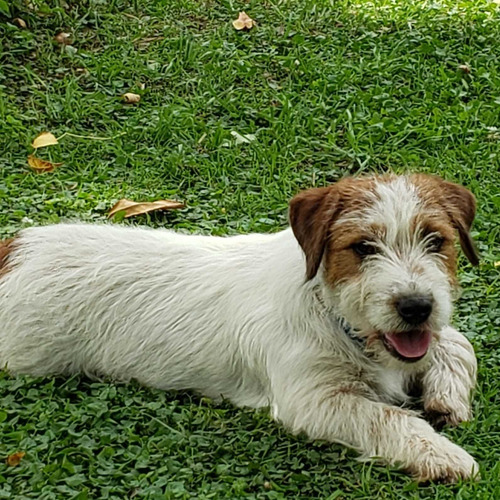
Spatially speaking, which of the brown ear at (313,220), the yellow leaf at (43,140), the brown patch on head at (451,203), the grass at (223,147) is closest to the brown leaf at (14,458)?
the grass at (223,147)

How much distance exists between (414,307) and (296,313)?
78 cm

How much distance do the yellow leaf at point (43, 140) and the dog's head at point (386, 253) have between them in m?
3.60

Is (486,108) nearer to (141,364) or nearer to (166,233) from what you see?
(166,233)

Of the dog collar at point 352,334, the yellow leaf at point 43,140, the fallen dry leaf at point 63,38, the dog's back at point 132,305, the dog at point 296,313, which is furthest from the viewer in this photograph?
the fallen dry leaf at point 63,38

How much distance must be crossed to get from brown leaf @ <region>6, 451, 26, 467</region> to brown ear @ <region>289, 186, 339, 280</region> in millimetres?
1619

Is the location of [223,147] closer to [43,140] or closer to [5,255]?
[43,140]

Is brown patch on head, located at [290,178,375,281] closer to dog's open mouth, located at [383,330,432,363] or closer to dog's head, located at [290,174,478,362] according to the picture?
dog's head, located at [290,174,478,362]

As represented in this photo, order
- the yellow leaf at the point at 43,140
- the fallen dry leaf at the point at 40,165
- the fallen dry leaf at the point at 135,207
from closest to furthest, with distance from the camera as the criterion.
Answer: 1. the fallen dry leaf at the point at 135,207
2. the fallen dry leaf at the point at 40,165
3. the yellow leaf at the point at 43,140

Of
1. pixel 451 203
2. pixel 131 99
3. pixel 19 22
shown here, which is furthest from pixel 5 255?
pixel 19 22

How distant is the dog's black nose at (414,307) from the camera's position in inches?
195

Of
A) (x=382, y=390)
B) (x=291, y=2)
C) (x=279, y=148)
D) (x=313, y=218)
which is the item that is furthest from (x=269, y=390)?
(x=291, y=2)

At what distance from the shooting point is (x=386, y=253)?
5.12 metres

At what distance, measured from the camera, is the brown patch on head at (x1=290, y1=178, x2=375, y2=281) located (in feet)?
17.1

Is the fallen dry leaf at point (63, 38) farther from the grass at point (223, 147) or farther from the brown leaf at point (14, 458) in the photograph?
the brown leaf at point (14, 458)
